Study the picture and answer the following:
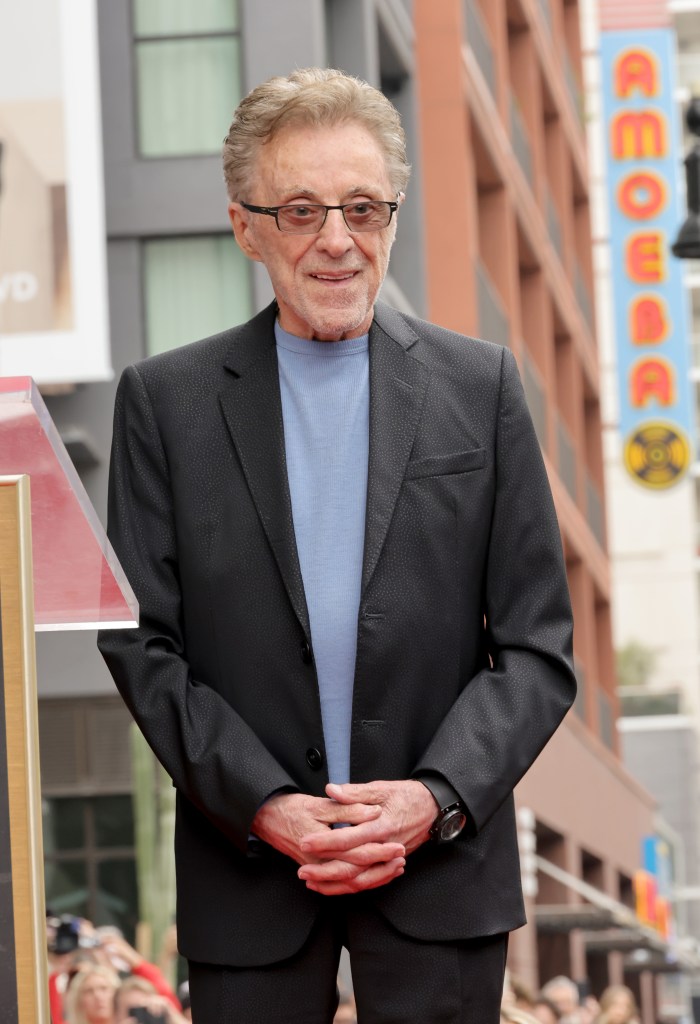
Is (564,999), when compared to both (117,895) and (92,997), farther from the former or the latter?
(92,997)

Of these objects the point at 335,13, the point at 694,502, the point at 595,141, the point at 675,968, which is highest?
the point at 595,141

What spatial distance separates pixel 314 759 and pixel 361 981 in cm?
35

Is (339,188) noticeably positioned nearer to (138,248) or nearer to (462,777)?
(462,777)

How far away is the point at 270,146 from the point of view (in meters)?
3.40

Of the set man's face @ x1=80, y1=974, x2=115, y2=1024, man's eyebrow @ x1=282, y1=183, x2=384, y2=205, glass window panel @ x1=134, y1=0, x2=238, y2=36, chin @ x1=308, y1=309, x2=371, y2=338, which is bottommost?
man's face @ x1=80, y1=974, x2=115, y2=1024

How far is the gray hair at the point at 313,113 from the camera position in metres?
3.36

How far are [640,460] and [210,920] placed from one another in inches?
1522

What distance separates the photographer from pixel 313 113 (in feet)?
11.0

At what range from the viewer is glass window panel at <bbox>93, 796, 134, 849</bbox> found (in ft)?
60.5

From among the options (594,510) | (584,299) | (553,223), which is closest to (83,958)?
(553,223)

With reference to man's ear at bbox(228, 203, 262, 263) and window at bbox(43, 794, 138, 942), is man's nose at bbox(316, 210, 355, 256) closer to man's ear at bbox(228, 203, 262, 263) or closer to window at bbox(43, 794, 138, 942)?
man's ear at bbox(228, 203, 262, 263)

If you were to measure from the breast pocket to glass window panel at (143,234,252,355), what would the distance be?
13638mm

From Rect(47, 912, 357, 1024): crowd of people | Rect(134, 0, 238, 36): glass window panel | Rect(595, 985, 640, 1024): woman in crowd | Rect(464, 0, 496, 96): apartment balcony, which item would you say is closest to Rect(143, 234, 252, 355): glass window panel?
Rect(134, 0, 238, 36): glass window panel

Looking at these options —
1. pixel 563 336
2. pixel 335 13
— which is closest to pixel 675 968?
pixel 563 336
